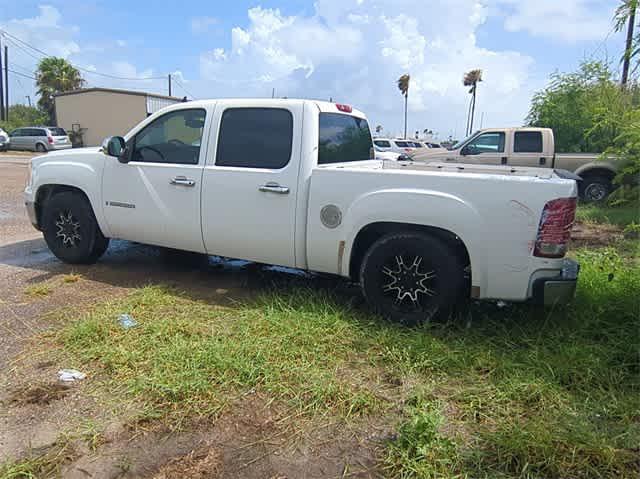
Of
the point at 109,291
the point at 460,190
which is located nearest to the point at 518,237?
the point at 460,190

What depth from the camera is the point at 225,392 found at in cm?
299

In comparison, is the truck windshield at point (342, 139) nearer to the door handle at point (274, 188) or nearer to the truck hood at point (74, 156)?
the door handle at point (274, 188)

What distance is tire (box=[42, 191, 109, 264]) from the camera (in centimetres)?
534

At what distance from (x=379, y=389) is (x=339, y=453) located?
25.4 inches

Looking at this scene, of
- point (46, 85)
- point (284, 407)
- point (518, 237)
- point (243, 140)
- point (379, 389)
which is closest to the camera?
point (284, 407)

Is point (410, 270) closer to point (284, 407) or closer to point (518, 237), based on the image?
point (518, 237)

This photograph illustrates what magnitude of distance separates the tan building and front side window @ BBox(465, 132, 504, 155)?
77.0 feet

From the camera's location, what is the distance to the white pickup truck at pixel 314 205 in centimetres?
341

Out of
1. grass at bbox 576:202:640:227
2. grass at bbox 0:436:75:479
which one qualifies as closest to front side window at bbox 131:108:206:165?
grass at bbox 0:436:75:479

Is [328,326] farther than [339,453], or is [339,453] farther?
[328,326]

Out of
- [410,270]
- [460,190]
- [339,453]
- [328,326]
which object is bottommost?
[339,453]

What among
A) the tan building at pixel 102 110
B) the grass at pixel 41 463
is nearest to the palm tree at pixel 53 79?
the tan building at pixel 102 110

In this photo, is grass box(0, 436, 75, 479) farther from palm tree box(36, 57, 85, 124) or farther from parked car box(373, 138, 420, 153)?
palm tree box(36, 57, 85, 124)

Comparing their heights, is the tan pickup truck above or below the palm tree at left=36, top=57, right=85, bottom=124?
below
